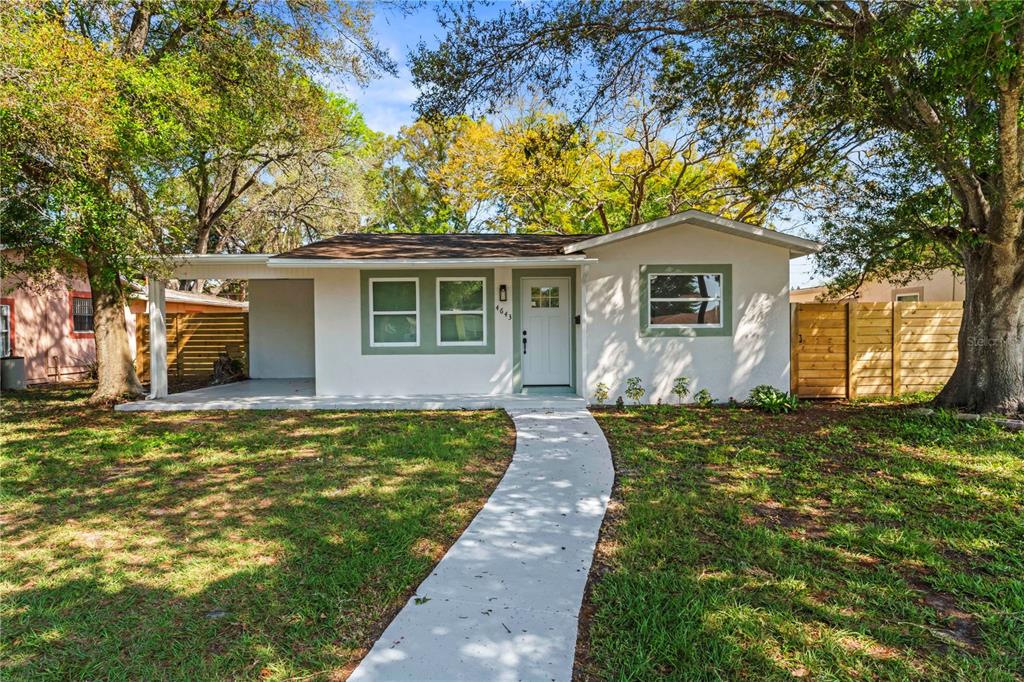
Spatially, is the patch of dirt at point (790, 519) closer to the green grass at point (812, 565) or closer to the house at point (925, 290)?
the green grass at point (812, 565)

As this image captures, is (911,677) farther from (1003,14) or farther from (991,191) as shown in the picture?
(991,191)

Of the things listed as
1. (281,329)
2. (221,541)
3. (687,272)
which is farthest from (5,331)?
(687,272)

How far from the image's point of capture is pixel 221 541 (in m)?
3.68

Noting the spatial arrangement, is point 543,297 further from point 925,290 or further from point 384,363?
point 925,290

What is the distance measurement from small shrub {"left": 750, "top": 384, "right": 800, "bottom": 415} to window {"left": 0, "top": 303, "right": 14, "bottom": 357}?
56.2ft

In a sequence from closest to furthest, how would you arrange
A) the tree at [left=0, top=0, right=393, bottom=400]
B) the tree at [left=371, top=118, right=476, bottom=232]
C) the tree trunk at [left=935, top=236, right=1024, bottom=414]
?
the tree at [left=0, top=0, right=393, bottom=400] → the tree trunk at [left=935, top=236, right=1024, bottom=414] → the tree at [left=371, top=118, right=476, bottom=232]

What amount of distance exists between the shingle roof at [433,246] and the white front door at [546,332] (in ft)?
2.48

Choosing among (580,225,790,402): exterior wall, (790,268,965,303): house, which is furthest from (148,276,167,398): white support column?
(790,268,965,303): house

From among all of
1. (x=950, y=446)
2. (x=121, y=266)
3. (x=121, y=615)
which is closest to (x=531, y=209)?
(x=121, y=266)

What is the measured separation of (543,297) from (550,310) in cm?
28

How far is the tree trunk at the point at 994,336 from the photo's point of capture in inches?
294

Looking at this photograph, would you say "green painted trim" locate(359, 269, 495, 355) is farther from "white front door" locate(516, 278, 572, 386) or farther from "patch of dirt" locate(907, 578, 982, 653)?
"patch of dirt" locate(907, 578, 982, 653)

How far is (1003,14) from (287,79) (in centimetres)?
1137

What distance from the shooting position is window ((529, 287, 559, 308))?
9945 millimetres
